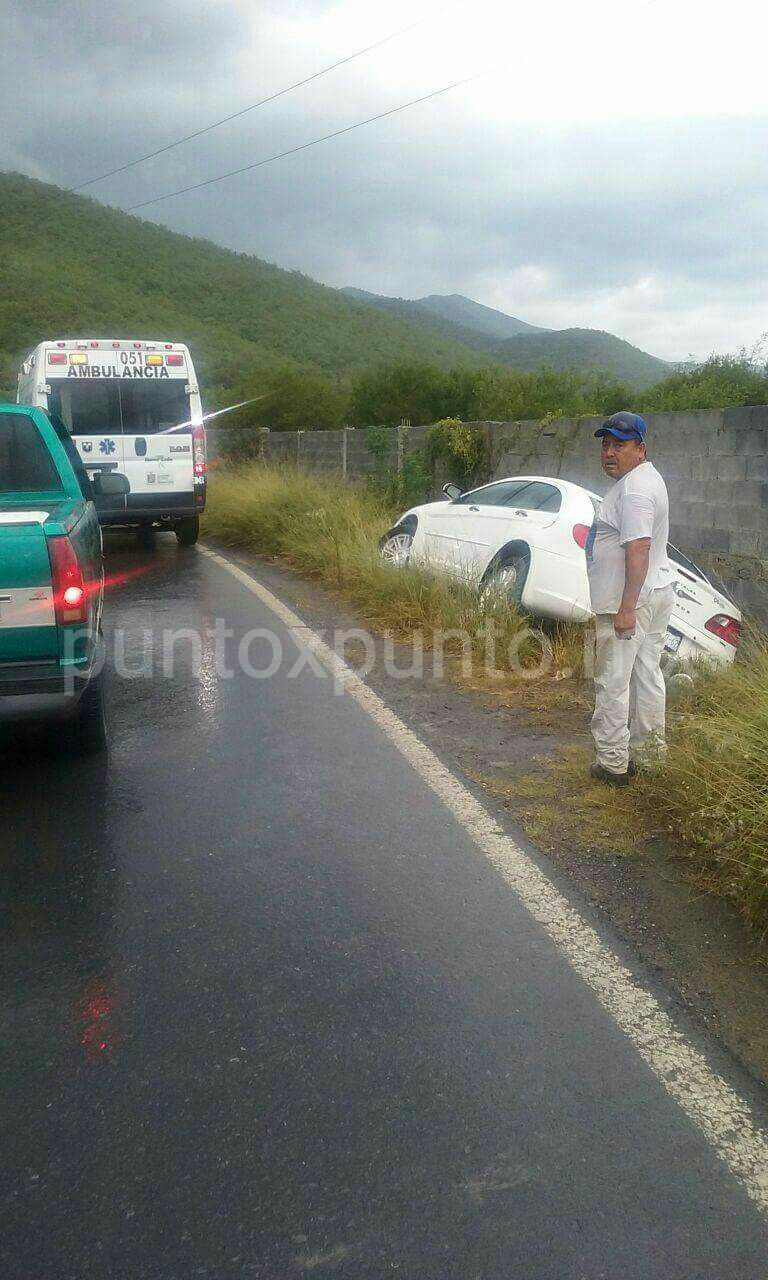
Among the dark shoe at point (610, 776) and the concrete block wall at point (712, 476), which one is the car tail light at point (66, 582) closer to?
the dark shoe at point (610, 776)

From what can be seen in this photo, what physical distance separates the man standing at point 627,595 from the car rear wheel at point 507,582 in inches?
132

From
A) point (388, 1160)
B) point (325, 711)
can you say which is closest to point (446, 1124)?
point (388, 1160)

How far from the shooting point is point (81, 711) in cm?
527

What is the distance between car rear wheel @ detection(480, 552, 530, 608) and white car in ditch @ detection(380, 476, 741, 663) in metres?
0.01

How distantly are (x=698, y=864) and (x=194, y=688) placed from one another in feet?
13.1

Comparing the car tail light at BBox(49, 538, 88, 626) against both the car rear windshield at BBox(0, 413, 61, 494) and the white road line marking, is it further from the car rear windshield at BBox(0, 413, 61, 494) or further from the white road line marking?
the white road line marking

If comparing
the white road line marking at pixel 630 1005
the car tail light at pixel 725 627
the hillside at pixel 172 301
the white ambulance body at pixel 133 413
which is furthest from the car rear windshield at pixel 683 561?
the hillside at pixel 172 301

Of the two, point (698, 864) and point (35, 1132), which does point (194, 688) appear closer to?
point (698, 864)

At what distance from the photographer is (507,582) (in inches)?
351

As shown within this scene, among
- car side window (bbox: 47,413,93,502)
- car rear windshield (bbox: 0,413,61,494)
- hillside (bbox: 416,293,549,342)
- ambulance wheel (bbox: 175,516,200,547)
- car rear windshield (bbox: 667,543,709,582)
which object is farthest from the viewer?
hillside (bbox: 416,293,549,342)

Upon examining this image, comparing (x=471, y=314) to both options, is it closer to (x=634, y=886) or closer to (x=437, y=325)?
(x=437, y=325)

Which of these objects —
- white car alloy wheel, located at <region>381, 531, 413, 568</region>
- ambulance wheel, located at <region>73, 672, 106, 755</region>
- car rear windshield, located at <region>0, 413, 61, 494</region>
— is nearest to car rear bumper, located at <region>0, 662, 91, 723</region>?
ambulance wheel, located at <region>73, 672, 106, 755</region>

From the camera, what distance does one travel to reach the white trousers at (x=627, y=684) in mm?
5152

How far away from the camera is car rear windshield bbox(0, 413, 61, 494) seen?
19.6 feet
